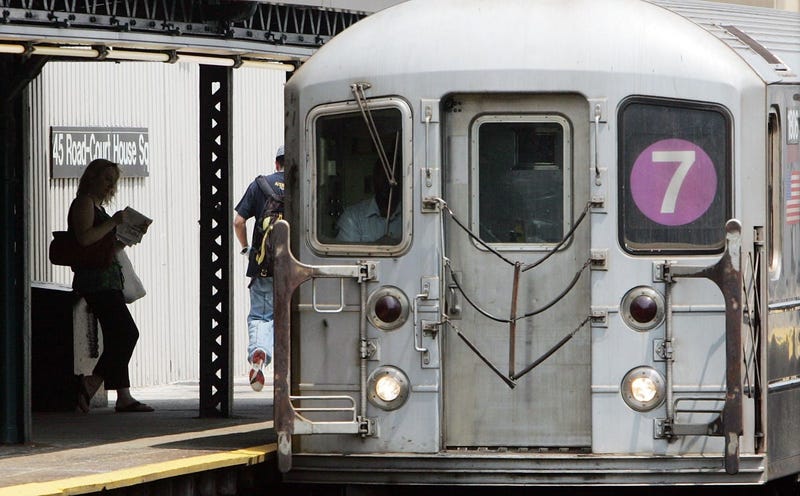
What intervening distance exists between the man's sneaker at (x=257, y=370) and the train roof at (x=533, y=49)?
427cm

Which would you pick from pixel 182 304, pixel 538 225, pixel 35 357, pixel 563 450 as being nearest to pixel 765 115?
pixel 538 225

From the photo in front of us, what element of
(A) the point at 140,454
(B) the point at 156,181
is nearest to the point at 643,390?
(A) the point at 140,454

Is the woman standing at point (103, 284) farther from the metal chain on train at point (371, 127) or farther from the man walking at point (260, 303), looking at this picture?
the metal chain on train at point (371, 127)

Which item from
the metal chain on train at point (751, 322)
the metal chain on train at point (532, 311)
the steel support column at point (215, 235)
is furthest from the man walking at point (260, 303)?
the metal chain on train at point (751, 322)

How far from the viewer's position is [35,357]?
13.3 metres

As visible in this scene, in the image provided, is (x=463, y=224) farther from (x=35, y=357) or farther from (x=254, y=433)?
(x=35, y=357)

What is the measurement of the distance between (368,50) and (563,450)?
221 cm

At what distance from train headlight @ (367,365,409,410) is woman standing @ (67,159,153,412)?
4025 mm

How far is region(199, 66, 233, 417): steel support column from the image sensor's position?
1238 cm

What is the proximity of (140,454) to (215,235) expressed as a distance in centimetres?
298

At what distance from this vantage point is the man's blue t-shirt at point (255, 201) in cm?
1359

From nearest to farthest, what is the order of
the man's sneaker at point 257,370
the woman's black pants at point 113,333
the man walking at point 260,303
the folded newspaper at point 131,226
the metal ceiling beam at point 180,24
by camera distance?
the metal ceiling beam at point 180,24, the folded newspaper at point 131,226, the woman's black pants at point 113,333, the man's sneaker at point 257,370, the man walking at point 260,303

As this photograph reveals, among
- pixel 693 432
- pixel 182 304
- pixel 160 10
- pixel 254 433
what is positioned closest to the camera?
pixel 693 432

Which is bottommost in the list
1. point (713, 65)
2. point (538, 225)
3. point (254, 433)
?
point (254, 433)
